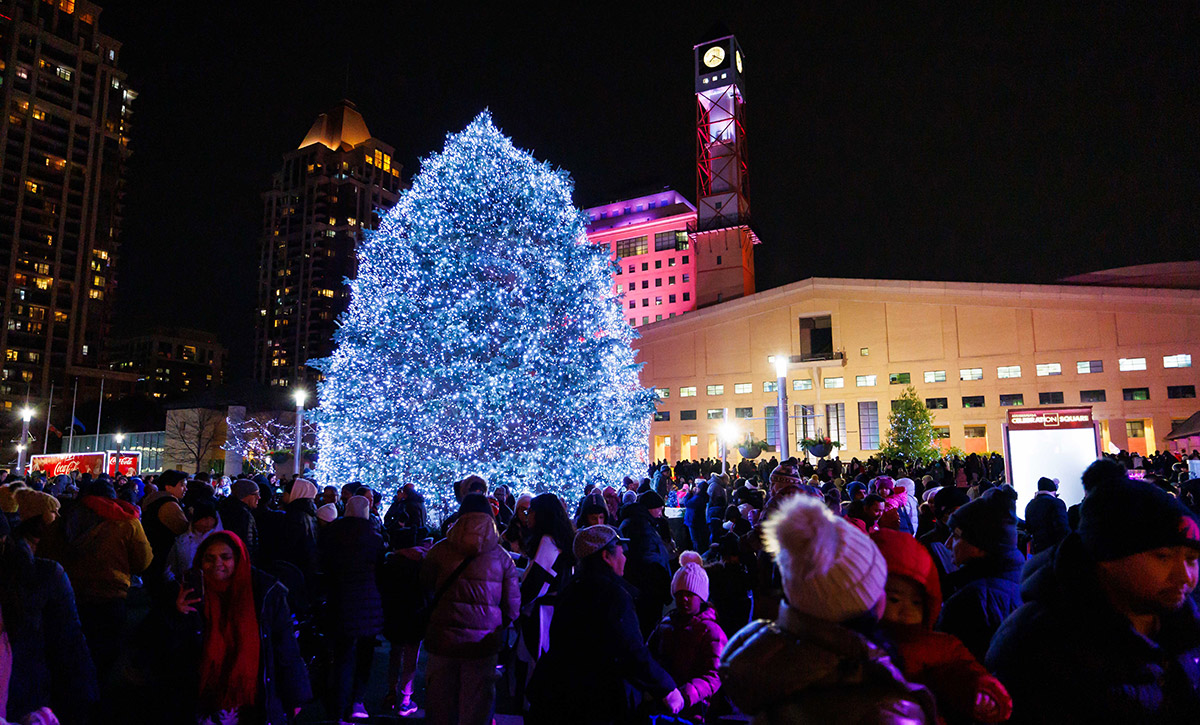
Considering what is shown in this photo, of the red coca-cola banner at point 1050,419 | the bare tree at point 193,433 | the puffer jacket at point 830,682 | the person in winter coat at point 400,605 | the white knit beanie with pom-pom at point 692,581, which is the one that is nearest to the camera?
the puffer jacket at point 830,682

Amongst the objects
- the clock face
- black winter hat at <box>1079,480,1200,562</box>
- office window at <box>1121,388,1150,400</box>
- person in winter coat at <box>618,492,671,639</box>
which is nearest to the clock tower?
the clock face

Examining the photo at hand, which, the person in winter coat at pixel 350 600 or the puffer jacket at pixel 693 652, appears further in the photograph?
the person in winter coat at pixel 350 600

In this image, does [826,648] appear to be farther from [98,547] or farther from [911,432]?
[911,432]

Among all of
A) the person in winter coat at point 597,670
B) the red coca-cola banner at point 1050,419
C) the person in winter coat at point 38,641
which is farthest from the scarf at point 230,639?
the red coca-cola banner at point 1050,419

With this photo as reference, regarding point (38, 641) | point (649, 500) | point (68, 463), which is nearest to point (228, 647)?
point (38, 641)

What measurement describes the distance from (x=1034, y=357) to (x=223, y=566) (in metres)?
48.9

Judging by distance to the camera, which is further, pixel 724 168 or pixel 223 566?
pixel 724 168

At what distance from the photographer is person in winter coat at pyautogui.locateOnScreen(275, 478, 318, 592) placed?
6.49m

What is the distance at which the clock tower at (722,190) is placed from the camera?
66.0 metres

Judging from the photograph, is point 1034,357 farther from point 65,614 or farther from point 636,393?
point 65,614

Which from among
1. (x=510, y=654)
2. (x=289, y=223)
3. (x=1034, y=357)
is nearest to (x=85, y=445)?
(x=289, y=223)

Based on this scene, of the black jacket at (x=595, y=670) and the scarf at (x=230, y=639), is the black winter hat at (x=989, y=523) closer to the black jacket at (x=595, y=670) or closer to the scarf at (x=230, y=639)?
the black jacket at (x=595, y=670)

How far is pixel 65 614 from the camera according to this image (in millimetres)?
3469

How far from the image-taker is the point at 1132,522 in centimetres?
229
